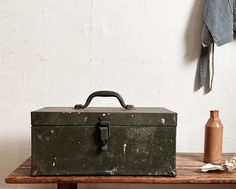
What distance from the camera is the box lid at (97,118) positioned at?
899mm

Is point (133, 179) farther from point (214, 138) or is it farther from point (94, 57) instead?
point (94, 57)

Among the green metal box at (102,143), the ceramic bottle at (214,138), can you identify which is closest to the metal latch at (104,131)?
the green metal box at (102,143)

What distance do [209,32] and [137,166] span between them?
0.67 metres

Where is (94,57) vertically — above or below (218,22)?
below

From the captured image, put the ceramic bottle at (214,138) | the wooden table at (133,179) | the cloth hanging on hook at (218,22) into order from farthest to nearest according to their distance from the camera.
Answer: the cloth hanging on hook at (218,22)
the ceramic bottle at (214,138)
the wooden table at (133,179)

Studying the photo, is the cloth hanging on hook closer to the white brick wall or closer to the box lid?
the white brick wall

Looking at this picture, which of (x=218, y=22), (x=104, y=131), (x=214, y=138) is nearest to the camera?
(x=104, y=131)

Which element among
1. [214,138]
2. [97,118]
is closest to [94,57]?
[97,118]

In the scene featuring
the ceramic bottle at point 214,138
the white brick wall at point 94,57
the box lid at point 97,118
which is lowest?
the ceramic bottle at point 214,138

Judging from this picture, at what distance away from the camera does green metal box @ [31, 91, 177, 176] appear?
90 centimetres

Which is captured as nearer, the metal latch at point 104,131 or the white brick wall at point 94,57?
the metal latch at point 104,131

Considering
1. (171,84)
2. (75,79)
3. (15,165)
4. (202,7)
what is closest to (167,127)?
(171,84)

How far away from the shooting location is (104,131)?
0.89m

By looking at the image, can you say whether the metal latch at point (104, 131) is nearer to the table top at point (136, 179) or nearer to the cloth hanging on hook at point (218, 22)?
the table top at point (136, 179)
